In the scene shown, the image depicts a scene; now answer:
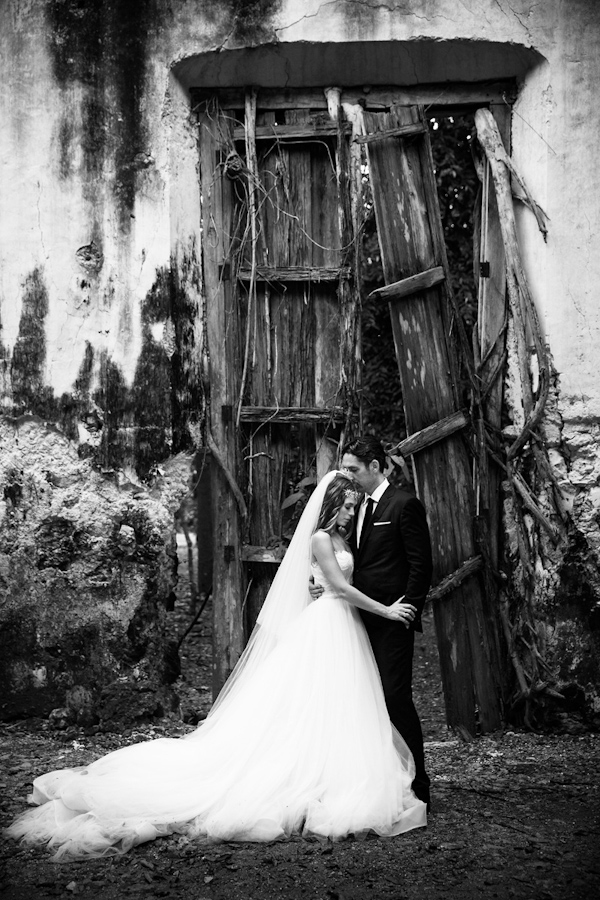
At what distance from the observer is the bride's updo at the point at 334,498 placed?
4.43 metres

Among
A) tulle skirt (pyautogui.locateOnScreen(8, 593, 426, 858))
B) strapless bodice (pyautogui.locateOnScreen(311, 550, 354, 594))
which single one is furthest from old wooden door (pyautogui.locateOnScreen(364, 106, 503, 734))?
tulle skirt (pyautogui.locateOnScreen(8, 593, 426, 858))

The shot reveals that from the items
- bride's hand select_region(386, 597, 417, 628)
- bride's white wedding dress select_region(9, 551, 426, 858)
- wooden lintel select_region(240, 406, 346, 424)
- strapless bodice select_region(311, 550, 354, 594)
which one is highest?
wooden lintel select_region(240, 406, 346, 424)

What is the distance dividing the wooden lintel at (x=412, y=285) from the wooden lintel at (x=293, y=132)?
100cm

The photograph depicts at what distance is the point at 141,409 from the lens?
5273 mm

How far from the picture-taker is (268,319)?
18.3 ft

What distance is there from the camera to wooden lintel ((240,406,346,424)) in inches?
217

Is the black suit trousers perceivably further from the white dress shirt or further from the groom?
the white dress shirt

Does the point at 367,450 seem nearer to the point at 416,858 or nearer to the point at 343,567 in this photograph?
the point at 343,567

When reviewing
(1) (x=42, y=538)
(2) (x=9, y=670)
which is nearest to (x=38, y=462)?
(1) (x=42, y=538)

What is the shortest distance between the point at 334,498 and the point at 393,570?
0.45 metres

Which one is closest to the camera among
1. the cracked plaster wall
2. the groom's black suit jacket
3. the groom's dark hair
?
the groom's black suit jacket

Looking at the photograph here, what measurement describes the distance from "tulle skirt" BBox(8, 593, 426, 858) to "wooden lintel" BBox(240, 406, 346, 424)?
4.63 feet

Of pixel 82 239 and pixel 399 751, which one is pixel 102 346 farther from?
pixel 399 751

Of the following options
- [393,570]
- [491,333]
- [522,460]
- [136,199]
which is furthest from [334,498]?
[136,199]
